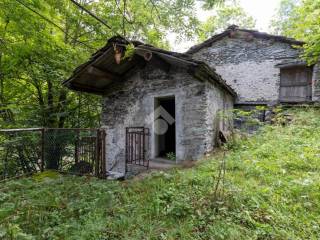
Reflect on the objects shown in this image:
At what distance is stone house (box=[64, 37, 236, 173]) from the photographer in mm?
5133

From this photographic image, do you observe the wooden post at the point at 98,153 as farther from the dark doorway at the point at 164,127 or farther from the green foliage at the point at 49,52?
the green foliage at the point at 49,52

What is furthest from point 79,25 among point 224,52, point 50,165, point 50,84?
point 224,52

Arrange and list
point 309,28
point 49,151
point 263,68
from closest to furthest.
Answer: point 309,28
point 49,151
point 263,68

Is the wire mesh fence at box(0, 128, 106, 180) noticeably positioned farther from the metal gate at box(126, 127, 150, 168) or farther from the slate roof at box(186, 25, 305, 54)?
the slate roof at box(186, 25, 305, 54)

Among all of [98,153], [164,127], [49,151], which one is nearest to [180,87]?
[164,127]

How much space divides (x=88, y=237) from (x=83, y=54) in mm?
6967

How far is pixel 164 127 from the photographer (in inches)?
258

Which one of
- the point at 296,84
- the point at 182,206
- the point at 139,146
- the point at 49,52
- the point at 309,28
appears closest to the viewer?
the point at 182,206

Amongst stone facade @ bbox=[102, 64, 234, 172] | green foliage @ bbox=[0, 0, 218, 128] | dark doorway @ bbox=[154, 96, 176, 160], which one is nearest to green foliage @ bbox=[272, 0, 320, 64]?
stone facade @ bbox=[102, 64, 234, 172]

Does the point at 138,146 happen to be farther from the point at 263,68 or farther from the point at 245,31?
the point at 245,31

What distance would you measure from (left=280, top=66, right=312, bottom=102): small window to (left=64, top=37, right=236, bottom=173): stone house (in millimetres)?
3034

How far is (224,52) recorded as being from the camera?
9727 mm

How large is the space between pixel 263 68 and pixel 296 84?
1.50 meters

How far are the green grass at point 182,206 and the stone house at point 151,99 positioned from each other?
1.68 m
